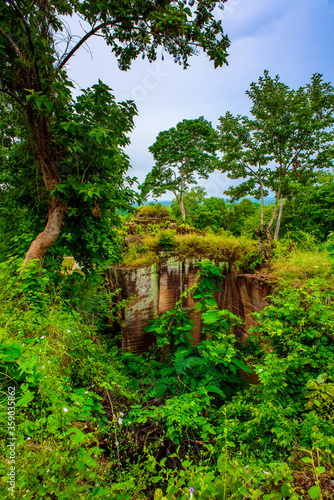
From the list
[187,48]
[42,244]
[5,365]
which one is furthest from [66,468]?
[187,48]

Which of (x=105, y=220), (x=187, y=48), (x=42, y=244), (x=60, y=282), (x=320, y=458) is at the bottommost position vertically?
(x=320, y=458)

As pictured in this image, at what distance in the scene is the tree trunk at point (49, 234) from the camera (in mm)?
3426

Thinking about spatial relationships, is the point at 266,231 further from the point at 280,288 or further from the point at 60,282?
the point at 60,282

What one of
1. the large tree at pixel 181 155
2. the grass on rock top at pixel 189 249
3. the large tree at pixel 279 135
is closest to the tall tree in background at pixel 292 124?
the large tree at pixel 279 135

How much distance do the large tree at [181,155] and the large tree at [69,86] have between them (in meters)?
16.2

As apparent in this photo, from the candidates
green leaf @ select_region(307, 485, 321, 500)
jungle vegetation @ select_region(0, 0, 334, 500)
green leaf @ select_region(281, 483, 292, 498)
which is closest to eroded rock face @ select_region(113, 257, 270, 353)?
jungle vegetation @ select_region(0, 0, 334, 500)

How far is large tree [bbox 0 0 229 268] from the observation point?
285 centimetres

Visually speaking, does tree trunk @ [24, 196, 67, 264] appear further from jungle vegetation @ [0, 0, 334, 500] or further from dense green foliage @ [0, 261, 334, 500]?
dense green foliage @ [0, 261, 334, 500]

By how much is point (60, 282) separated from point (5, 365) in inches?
91.2

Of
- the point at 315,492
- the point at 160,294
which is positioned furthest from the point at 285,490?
the point at 160,294

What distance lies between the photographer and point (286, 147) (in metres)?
14.5

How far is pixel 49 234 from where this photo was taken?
3514 millimetres

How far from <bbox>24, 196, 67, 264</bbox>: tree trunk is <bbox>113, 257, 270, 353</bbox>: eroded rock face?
327 cm

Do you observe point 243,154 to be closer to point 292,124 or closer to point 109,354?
point 292,124
